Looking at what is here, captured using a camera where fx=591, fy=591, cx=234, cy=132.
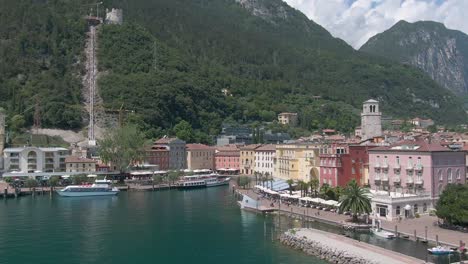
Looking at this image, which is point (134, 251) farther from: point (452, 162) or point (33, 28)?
point (33, 28)

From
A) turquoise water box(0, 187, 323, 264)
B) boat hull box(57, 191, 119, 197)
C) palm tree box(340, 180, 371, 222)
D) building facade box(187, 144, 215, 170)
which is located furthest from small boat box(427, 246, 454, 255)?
building facade box(187, 144, 215, 170)

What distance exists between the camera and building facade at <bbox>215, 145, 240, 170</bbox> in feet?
386

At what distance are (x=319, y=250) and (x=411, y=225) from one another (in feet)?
35.1

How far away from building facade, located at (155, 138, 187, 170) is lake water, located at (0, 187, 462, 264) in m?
40.2

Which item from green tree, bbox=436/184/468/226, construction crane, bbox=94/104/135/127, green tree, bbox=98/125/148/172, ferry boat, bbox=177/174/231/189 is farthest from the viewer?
construction crane, bbox=94/104/135/127

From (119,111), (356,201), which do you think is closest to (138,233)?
(356,201)

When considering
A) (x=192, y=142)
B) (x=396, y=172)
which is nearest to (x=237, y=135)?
(x=192, y=142)

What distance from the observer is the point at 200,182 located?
3738 inches

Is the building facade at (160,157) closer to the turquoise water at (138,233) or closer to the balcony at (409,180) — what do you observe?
the turquoise water at (138,233)

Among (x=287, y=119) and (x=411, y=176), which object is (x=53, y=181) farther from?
(x=287, y=119)

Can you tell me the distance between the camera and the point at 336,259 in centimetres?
3938

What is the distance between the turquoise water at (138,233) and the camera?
143 feet

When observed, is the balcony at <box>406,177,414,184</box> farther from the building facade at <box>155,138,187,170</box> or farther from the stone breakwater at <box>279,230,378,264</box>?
the building facade at <box>155,138,187,170</box>

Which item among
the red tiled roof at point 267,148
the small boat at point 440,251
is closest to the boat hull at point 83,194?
the red tiled roof at point 267,148
